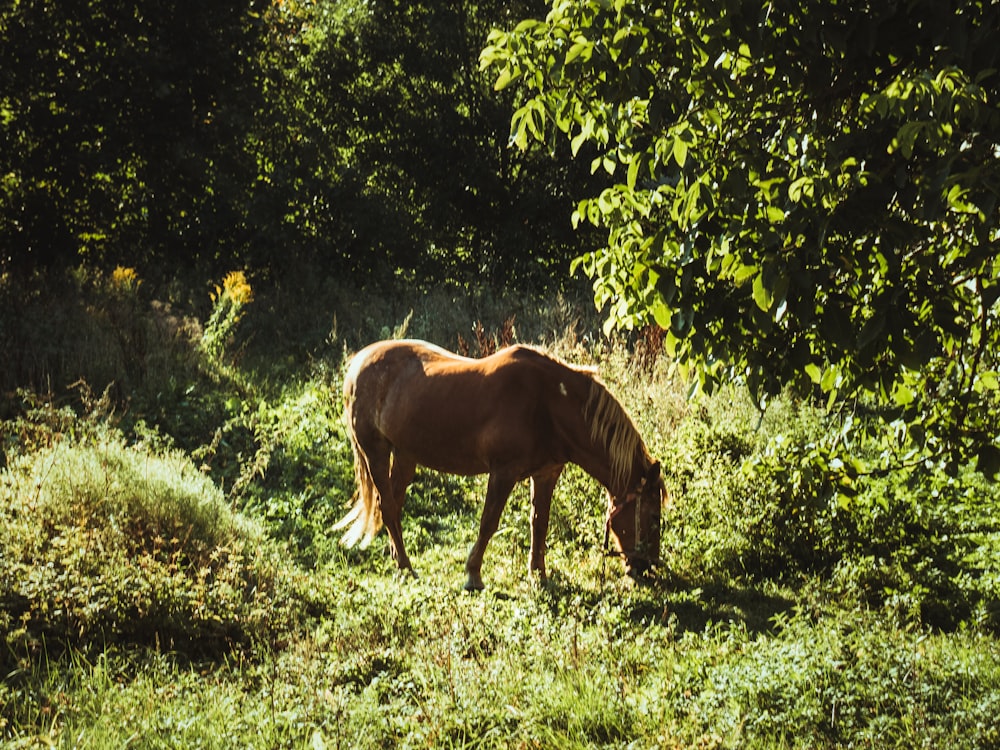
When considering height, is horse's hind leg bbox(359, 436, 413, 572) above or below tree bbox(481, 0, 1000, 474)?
below

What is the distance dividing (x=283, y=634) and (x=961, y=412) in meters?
3.98

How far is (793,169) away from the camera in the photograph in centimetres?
359

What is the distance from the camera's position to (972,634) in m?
5.23

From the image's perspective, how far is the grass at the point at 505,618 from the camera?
4359 mm

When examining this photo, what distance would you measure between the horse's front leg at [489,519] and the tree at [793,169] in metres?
2.73

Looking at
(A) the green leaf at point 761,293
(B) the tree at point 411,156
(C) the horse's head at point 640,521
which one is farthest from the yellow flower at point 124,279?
(A) the green leaf at point 761,293

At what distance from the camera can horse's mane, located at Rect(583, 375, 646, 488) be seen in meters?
6.34

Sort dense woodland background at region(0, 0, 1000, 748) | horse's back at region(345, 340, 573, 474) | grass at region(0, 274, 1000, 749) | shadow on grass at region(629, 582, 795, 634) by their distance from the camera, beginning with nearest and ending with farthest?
dense woodland background at region(0, 0, 1000, 748)
grass at region(0, 274, 1000, 749)
shadow on grass at region(629, 582, 795, 634)
horse's back at region(345, 340, 573, 474)

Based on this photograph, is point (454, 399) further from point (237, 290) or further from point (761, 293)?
point (237, 290)

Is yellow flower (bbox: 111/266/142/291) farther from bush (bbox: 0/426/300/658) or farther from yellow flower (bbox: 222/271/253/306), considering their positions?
bush (bbox: 0/426/300/658)

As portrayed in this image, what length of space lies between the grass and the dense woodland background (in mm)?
27

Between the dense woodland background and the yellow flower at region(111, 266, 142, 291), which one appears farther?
the yellow flower at region(111, 266, 142, 291)

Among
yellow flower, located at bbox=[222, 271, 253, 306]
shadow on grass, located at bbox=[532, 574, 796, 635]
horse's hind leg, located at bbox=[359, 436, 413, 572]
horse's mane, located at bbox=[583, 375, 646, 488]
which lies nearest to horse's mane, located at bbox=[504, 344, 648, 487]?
horse's mane, located at bbox=[583, 375, 646, 488]

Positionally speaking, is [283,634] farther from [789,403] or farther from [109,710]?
[789,403]
